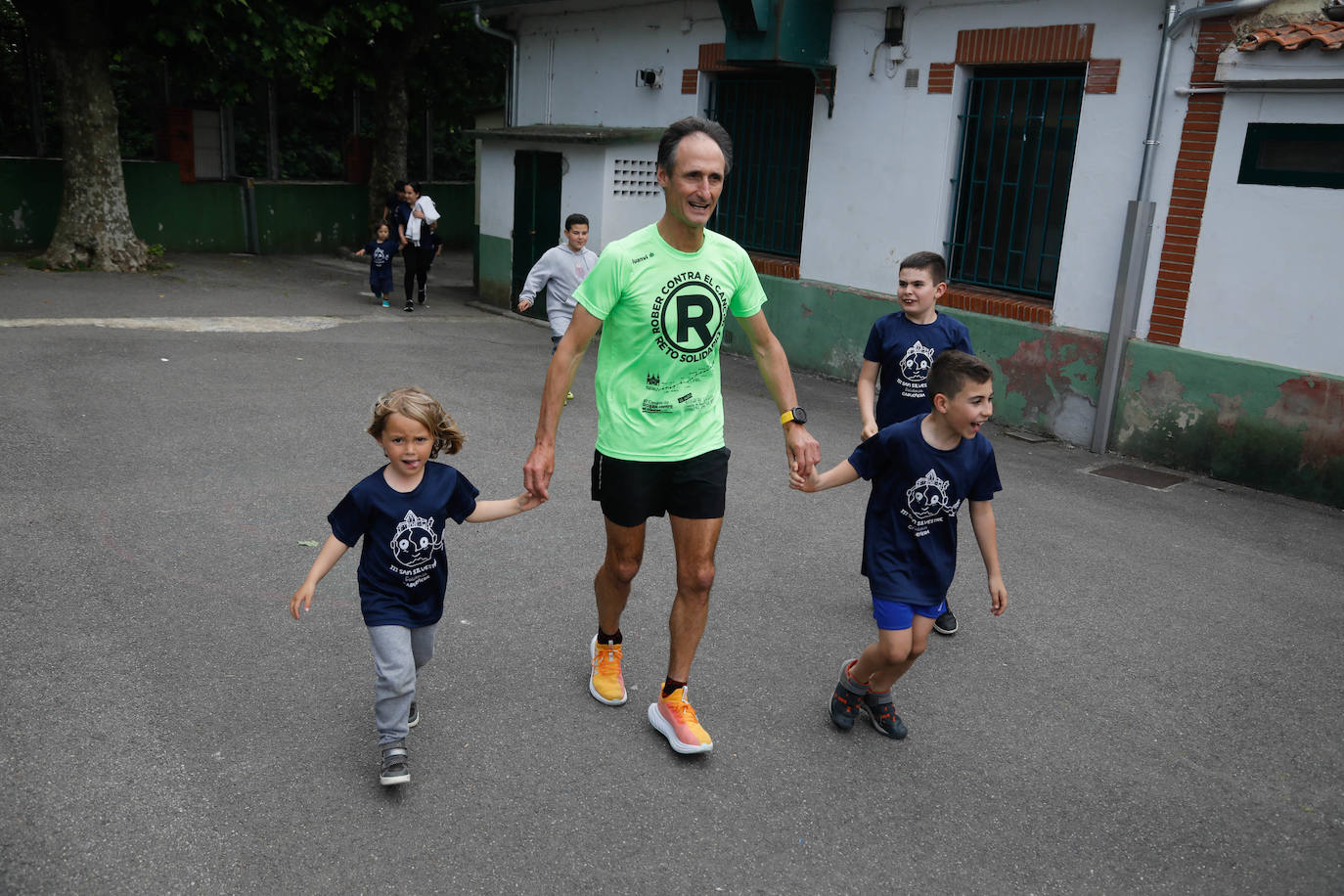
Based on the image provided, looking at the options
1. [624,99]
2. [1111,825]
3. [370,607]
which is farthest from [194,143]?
[1111,825]

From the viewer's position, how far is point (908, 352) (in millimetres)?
4965

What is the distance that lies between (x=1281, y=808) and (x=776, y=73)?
9359mm

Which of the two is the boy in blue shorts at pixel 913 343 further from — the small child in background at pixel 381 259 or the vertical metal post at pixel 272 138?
the vertical metal post at pixel 272 138

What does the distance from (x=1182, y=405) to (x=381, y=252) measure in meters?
10.0

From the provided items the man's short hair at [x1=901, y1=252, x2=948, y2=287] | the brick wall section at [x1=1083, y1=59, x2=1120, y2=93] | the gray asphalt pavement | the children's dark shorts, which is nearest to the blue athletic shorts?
the gray asphalt pavement

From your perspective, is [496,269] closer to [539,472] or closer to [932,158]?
[932,158]

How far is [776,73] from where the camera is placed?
37.6ft

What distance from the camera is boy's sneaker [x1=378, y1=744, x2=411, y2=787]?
3.44 metres

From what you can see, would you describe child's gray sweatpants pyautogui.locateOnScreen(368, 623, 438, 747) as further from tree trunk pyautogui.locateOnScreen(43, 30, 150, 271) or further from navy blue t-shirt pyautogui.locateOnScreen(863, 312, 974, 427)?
tree trunk pyautogui.locateOnScreen(43, 30, 150, 271)

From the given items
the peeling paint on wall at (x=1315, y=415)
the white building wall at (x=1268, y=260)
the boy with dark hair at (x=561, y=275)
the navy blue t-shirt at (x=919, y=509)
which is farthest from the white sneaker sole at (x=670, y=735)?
the white building wall at (x=1268, y=260)

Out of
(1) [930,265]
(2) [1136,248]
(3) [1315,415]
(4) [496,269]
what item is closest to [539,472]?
(1) [930,265]

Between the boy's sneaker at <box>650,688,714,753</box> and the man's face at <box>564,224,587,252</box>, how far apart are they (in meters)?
6.07

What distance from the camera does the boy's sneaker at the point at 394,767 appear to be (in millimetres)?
3438

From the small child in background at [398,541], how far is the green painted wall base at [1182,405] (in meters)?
6.39
